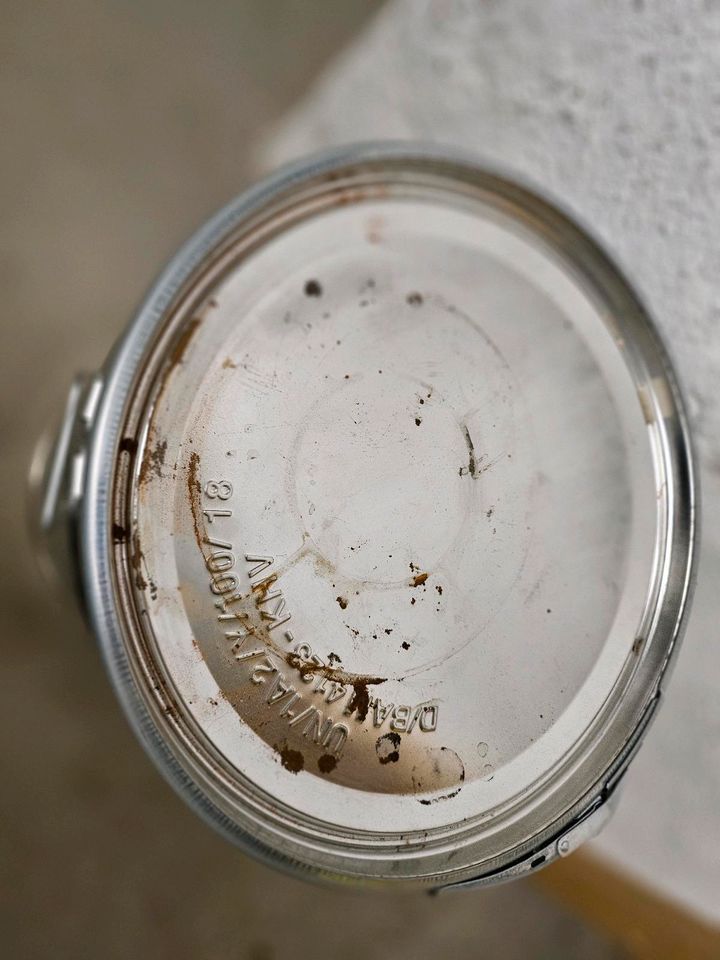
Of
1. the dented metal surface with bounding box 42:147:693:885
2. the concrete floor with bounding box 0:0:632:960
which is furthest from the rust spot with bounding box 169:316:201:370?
the concrete floor with bounding box 0:0:632:960

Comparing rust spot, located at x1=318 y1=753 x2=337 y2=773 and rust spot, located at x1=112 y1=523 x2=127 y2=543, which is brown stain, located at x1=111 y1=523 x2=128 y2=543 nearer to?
rust spot, located at x1=112 y1=523 x2=127 y2=543

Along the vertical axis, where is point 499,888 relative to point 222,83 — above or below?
below

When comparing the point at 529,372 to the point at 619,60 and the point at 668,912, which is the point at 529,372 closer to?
the point at 619,60

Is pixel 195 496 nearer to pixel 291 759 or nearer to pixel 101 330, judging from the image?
pixel 291 759

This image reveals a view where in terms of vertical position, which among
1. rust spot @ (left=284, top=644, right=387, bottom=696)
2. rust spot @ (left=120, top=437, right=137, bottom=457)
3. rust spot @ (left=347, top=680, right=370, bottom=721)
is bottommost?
rust spot @ (left=347, top=680, right=370, bottom=721)

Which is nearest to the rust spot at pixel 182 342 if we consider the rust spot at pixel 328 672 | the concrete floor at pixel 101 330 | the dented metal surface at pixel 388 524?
the dented metal surface at pixel 388 524

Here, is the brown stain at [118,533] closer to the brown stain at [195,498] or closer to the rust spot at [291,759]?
the brown stain at [195,498]

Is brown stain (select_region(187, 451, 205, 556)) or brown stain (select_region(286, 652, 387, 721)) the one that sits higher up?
brown stain (select_region(187, 451, 205, 556))

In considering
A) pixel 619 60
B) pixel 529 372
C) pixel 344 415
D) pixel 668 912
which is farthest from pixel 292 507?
pixel 668 912
